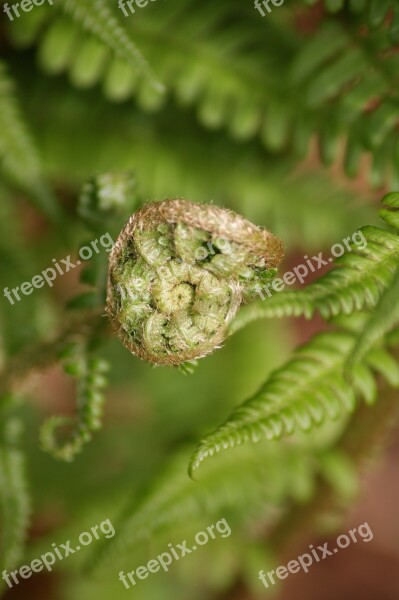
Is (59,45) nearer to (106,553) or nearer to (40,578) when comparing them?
(106,553)

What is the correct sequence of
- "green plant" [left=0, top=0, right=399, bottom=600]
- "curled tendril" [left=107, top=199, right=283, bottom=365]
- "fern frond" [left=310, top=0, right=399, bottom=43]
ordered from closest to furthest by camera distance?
"curled tendril" [left=107, top=199, right=283, bottom=365] → "green plant" [left=0, top=0, right=399, bottom=600] → "fern frond" [left=310, top=0, right=399, bottom=43]

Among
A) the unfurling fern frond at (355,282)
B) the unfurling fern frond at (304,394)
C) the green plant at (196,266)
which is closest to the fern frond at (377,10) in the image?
the green plant at (196,266)

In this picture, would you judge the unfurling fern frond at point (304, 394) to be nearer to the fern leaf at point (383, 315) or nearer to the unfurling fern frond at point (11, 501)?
the fern leaf at point (383, 315)

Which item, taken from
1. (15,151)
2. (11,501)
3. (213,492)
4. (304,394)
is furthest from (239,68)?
(11,501)

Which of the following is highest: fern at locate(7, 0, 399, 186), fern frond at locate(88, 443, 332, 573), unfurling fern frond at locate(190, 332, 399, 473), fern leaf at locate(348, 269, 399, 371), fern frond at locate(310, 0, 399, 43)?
fern at locate(7, 0, 399, 186)

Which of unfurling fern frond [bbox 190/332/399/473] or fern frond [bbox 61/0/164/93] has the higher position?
fern frond [bbox 61/0/164/93]

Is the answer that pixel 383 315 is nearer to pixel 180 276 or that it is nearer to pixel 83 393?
pixel 180 276

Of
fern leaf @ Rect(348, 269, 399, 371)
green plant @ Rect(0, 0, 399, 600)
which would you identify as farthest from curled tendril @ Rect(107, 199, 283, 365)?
fern leaf @ Rect(348, 269, 399, 371)

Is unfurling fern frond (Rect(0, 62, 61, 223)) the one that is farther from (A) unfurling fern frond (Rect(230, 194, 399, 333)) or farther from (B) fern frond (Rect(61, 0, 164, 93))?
(A) unfurling fern frond (Rect(230, 194, 399, 333))
